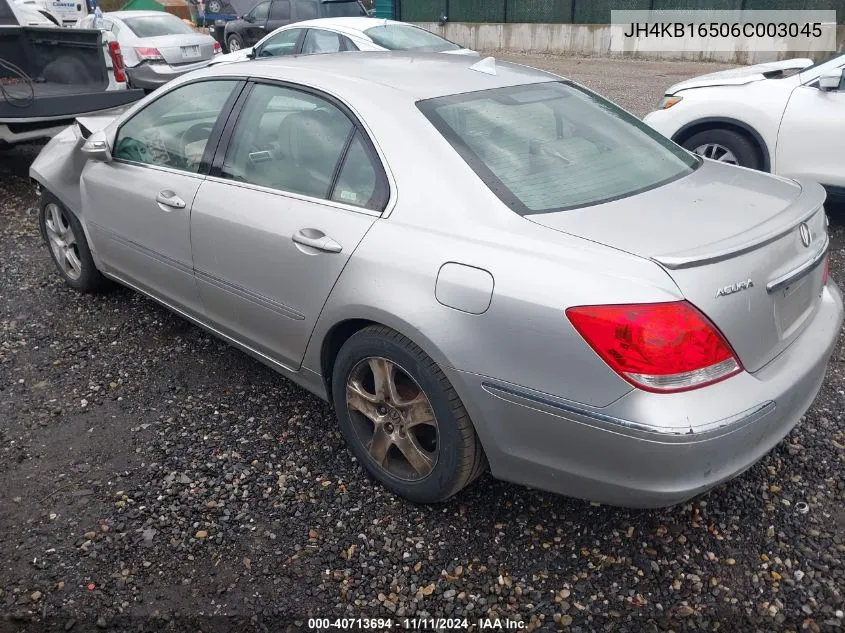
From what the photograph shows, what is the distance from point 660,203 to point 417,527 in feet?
4.90

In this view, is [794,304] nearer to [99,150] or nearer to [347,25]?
[99,150]

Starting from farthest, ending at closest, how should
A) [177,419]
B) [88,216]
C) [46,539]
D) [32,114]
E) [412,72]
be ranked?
1. [32,114]
2. [88,216]
3. [177,419]
4. [412,72]
5. [46,539]

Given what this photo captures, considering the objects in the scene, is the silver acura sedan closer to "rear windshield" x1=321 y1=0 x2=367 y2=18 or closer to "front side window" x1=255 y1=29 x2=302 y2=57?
"front side window" x1=255 y1=29 x2=302 y2=57

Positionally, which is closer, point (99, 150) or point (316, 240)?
point (316, 240)

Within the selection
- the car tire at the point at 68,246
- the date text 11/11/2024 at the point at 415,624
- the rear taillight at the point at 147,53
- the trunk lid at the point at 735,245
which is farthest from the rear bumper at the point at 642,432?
the rear taillight at the point at 147,53

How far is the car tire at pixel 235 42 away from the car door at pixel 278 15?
1206 millimetres

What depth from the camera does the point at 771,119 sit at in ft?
17.6

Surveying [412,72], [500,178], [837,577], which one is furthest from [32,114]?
[837,577]

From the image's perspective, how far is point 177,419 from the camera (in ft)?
10.9

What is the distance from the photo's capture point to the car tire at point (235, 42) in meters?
16.5

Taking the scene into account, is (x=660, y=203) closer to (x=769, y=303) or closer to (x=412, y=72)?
(x=769, y=303)

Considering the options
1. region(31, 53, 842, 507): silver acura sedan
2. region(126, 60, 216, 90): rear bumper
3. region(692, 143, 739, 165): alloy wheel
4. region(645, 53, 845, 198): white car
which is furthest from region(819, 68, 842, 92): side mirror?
region(126, 60, 216, 90): rear bumper

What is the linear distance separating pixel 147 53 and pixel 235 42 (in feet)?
19.0

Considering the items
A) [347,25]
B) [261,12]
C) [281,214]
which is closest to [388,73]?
[281,214]
